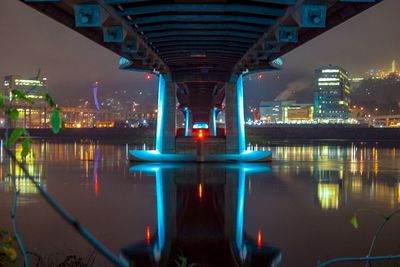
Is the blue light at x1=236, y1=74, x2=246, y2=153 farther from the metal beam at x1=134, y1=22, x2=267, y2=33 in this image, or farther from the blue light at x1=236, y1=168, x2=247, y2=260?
the metal beam at x1=134, y1=22, x2=267, y2=33

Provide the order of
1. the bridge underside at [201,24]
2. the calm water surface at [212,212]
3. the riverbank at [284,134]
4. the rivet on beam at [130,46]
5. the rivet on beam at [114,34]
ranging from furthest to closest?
the riverbank at [284,134]
the rivet on beam at [130,46]
the rivet on beam at [114,34]
the bridge underside at [201,24]
the calm water surface at [212,212]

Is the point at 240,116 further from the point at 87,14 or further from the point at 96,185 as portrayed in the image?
the point at 87,14

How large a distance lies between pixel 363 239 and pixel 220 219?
5038mm

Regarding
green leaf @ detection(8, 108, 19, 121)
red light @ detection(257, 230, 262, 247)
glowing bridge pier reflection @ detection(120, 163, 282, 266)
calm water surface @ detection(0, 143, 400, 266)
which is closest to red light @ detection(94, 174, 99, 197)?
calm water surface @ detection(0, 143, 400, 266)

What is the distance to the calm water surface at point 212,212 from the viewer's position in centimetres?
1341

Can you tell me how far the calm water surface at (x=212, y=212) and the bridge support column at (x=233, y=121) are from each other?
10.5 meters

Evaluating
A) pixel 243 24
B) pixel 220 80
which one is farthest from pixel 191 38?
pixel 220 80

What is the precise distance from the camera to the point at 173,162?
44.1 m

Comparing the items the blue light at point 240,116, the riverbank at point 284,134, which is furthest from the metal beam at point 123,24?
the riverbank at point 284,134

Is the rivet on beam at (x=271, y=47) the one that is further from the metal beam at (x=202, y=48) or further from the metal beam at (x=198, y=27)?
the metal beam at (x=202, y=48)

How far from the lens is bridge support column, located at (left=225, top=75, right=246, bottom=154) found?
148 feet

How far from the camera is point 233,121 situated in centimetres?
4538

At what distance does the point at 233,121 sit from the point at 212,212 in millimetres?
26535

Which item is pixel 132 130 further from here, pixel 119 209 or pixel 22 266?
pixel 22 266
